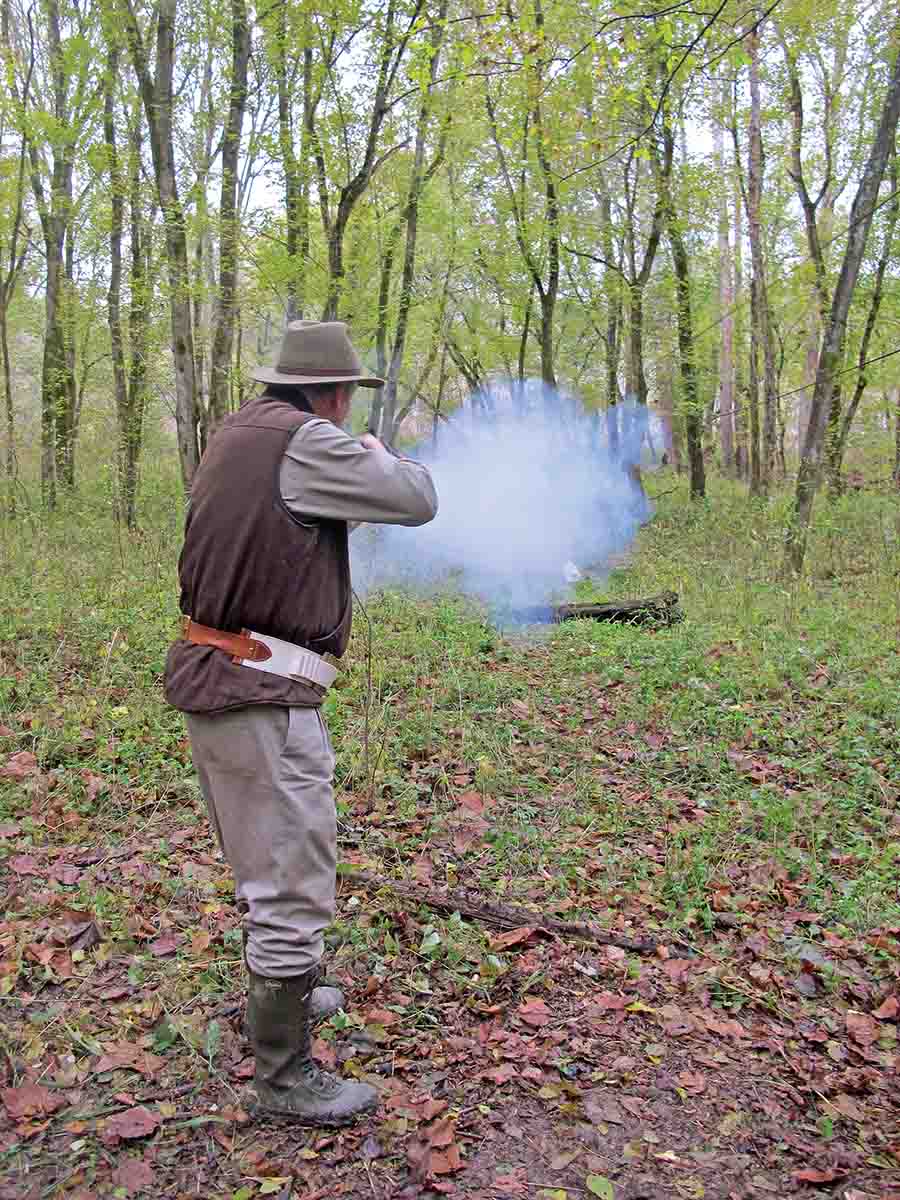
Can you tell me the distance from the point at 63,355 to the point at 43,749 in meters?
13.9

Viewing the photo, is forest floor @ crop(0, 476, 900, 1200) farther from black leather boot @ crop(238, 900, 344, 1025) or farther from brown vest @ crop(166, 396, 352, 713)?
brown vest @ crop(166, 396, 352, 713)

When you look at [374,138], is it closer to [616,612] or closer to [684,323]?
[616,612]

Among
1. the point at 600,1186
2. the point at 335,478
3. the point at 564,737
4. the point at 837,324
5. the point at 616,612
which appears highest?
the point at 837,324

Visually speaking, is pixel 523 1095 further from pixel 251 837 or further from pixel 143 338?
pixel 143 338

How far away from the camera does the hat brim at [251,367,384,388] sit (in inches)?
118

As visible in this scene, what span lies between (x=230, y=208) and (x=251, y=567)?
35.9 feet

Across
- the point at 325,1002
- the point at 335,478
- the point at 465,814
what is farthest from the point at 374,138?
the point at 325,1002

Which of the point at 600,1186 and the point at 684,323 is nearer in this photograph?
the point at 600,1186

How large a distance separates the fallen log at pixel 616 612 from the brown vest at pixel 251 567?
6.34 metres

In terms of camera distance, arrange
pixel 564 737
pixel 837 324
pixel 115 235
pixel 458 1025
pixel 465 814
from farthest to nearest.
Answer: pixel 115 235 → pixel 837 324 → pixel 564 737 → pixel 465 814 → pixel 458 1025

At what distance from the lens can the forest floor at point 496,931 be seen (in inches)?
108

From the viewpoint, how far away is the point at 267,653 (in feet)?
9.18

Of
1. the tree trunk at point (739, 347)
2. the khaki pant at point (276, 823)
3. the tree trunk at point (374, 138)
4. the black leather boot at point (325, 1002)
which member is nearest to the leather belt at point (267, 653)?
the khaki pant at point (276, 823)

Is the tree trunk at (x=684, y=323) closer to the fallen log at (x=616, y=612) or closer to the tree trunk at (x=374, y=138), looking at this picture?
the tree trunk at (x=374, y=138)
